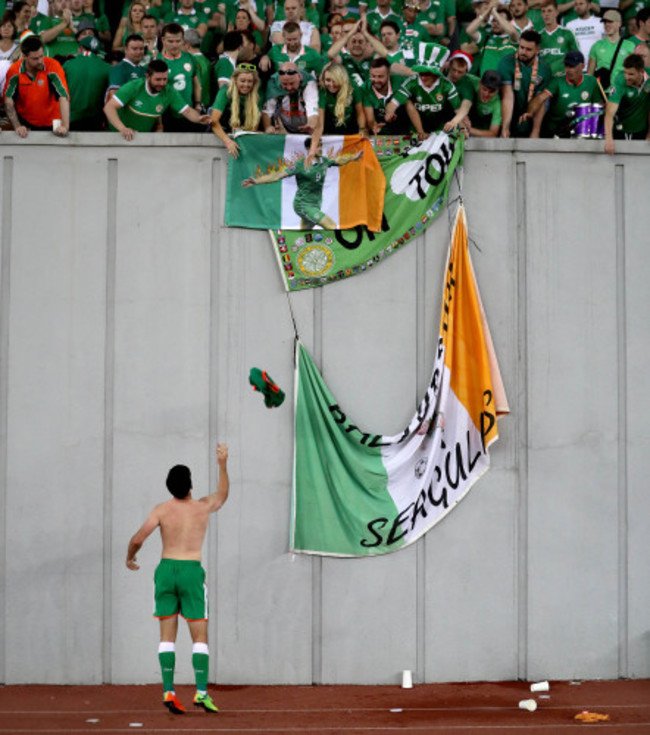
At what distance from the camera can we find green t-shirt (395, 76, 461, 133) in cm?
1623

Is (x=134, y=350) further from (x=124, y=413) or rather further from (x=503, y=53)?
(x=503, y=53)

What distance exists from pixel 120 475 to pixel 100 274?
2150 millimetres

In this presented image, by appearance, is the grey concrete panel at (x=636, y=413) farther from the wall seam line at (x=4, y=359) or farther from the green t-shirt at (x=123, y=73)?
the wall seam line at (x=4, y=359)

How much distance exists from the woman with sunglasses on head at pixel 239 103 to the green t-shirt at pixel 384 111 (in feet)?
4.15

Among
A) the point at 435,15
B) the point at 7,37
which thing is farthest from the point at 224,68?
the point at 435,15

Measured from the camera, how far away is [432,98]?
1627 centimetres

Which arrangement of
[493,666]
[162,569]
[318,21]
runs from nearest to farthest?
1. [162,569]
2. [493,666]
3. [318,21]

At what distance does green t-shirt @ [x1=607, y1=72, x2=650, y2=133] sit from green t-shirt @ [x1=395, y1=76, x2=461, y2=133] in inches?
69.0

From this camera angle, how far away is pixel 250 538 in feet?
51.2

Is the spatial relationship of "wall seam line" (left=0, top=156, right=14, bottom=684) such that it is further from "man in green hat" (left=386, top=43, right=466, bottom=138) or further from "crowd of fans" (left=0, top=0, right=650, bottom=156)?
"man in green hat" (left=386, top=43, right=466, bottom=138)

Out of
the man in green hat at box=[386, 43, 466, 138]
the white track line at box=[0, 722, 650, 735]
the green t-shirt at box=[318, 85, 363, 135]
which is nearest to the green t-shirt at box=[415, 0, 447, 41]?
the man in green hat at box=[386, 43, 466, 138]

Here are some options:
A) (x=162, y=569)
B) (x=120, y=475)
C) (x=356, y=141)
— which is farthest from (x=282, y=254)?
(x=162, y=569)

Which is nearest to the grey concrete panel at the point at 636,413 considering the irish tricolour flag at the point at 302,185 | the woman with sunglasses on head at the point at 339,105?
the irish tricolour flag at the point at 302,185

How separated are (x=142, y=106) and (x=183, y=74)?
818 mm
